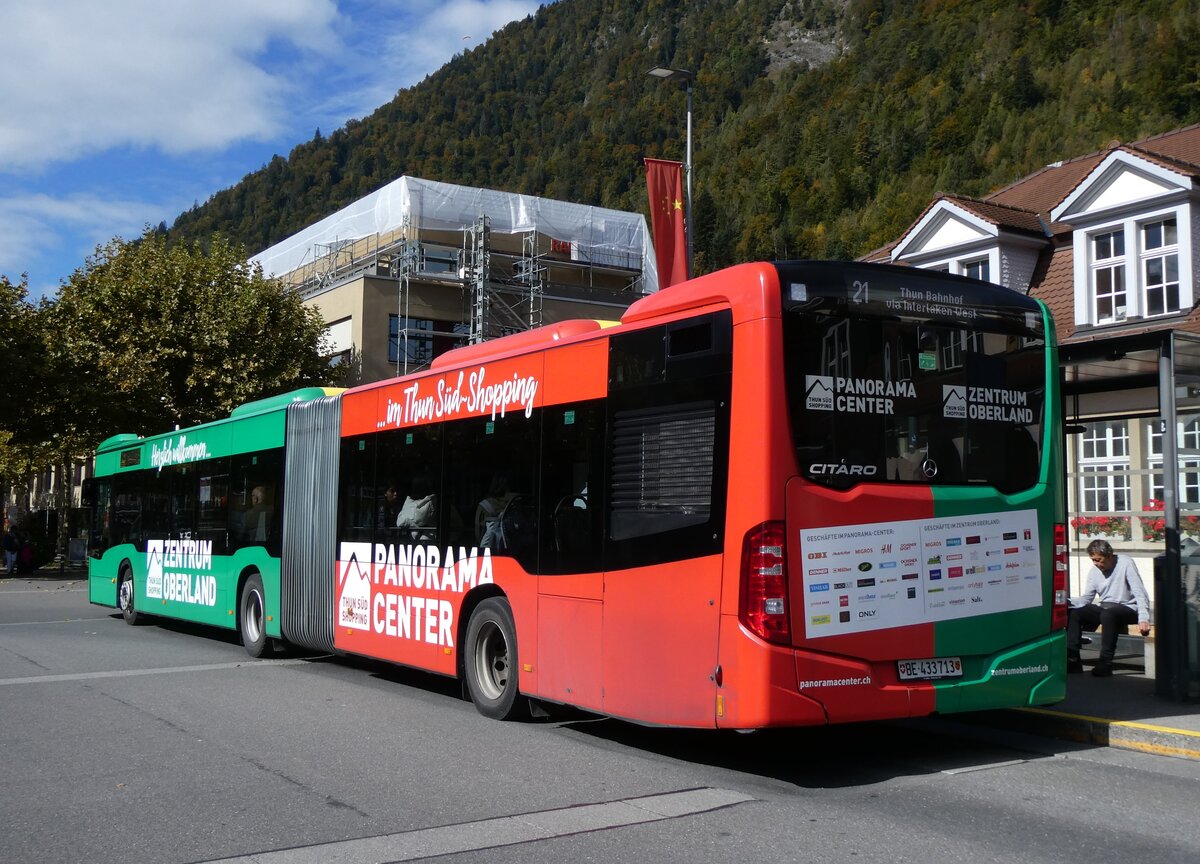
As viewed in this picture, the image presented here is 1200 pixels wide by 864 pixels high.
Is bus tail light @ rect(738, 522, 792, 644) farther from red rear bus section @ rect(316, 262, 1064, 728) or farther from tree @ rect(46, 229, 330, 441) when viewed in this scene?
tree @ rect(46, 229, 330, 441)

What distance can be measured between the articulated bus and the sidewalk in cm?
79

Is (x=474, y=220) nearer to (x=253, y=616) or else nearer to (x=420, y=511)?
(x=253, y=616)

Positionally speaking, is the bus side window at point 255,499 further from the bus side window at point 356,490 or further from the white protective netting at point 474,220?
the white protective netting at point 474,220

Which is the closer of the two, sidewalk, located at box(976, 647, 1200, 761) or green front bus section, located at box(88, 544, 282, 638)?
sidewalk, located at box(976, 647, 1200, 761)

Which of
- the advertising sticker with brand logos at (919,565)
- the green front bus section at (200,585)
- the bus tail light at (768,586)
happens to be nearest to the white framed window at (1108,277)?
the advertising sticker with brand logos at (919,565)

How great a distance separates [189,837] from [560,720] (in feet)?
13.3

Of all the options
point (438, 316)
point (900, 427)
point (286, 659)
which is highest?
point (438, 316)

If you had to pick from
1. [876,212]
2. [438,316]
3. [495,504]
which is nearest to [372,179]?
[876,212]

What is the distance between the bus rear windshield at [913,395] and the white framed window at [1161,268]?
37.9ft

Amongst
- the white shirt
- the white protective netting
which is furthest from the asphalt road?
the white protective netting

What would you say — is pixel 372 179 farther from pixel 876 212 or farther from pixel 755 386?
pixel 755 386

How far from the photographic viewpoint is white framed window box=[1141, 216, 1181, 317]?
18094 mm

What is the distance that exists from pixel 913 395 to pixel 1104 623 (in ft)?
15.9

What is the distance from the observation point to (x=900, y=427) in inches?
290
